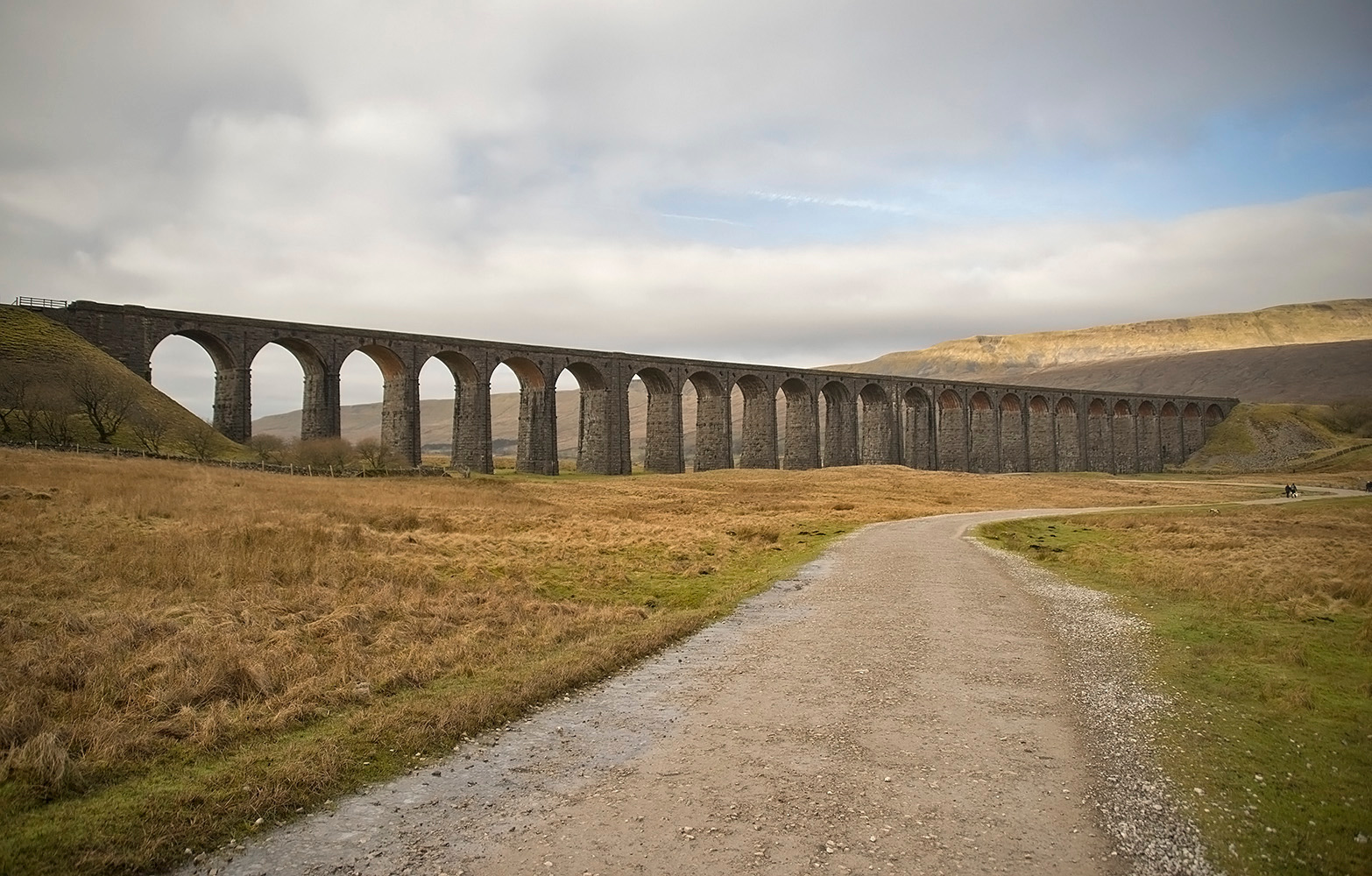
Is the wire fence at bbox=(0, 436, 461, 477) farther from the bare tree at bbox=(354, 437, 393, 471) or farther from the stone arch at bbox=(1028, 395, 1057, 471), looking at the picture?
the stone arch at bbox=(1028, 395, 1057, 471)

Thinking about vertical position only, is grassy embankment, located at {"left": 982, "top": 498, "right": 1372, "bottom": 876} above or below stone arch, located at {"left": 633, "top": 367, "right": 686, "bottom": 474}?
below

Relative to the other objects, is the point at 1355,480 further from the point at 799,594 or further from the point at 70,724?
the point at 70,724

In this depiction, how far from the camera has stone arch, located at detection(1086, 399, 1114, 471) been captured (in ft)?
348

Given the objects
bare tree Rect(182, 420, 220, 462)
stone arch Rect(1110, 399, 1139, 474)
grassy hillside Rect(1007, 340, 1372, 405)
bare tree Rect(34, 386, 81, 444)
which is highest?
grassy hillside Rect(1007, 340, 1372, 405)

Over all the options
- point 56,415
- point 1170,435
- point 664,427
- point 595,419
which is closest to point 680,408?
point 664,427

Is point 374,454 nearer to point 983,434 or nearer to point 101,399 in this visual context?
point 101,399

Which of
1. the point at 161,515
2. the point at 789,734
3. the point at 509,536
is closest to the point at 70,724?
the point at 789,734

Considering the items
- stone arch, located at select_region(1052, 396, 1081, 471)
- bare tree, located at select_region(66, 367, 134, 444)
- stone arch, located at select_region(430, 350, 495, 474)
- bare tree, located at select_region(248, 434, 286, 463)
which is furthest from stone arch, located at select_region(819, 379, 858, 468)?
bare tree, located at select_region(66, 367, 134, 444)

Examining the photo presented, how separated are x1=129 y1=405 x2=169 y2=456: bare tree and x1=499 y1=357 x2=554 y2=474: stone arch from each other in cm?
2455

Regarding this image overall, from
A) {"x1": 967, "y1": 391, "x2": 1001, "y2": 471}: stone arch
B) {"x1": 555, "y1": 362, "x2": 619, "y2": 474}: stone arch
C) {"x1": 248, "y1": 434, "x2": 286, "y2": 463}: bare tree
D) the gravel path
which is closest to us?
the gravel path

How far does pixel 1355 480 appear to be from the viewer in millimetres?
62406

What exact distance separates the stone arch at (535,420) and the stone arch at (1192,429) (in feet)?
292

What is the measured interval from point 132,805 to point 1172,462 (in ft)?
411

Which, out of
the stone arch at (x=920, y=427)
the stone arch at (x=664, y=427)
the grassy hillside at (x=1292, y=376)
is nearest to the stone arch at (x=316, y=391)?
the stone arch at (x=664, y=427)
